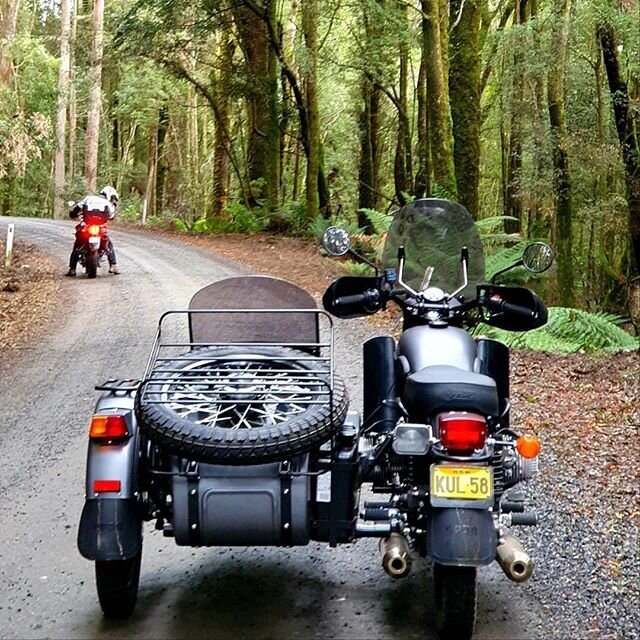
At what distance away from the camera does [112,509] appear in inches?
148

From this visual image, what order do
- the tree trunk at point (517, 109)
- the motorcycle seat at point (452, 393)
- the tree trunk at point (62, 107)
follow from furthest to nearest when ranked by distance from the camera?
the tree trunk at point (62, 107), the tree trunk at point (517, 109), the motorcycle seat at point (452, 393)

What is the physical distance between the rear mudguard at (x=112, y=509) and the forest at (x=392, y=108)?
30.5ft

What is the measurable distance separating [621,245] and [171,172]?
23.2m

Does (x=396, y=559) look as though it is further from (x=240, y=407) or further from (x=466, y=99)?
(x=466, y=99)

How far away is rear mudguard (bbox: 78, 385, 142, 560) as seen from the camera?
3.72 meters

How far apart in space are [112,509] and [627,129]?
13242 mm

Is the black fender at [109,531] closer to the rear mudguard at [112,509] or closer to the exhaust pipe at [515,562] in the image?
the rear mudguard at [112,509]

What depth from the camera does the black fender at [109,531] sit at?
3.72m

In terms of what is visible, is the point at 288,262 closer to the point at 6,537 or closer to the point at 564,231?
the point at 564,231

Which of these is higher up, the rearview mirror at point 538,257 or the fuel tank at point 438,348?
the rearview mirror at point 538,257

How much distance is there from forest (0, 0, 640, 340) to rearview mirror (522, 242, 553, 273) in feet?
25.2

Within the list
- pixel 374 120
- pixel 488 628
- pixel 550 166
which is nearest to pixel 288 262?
pixel 550 166

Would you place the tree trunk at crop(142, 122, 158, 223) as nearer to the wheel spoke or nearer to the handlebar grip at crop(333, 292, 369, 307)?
the handlebar grip at crop(333, 292, 369, 307)

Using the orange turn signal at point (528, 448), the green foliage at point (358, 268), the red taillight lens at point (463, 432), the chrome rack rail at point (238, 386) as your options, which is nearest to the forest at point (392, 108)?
the green foliage at point (358, 268)
